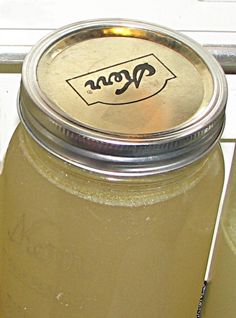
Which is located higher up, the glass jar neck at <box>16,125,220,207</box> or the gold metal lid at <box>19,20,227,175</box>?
the gold metal lid at <box>19,20,227,175</box>

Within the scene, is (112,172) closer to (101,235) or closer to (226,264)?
(101,235)

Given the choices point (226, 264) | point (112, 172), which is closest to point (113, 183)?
point (112, 172)

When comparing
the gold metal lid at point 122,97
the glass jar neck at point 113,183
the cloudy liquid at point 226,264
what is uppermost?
the gold metal lid at point 122,97

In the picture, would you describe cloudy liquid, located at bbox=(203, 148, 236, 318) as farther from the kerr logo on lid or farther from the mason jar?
the kerr logo on lid

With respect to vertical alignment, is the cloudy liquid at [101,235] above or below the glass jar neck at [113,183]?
below

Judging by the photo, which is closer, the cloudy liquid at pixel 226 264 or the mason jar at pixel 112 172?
the mason jar at pixel 112 172

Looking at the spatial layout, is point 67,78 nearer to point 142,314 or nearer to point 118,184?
point 118,184

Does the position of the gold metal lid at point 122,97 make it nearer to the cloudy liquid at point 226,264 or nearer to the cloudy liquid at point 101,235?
the cloudy liquid at point 101,235

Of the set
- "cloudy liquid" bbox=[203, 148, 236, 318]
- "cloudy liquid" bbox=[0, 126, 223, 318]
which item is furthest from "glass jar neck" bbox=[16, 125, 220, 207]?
"cloudy liquid" bbox=[203, 148, 236, 318]

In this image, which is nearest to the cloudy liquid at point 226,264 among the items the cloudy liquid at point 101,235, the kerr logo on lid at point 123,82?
the cloudy liquid at point 101,235
